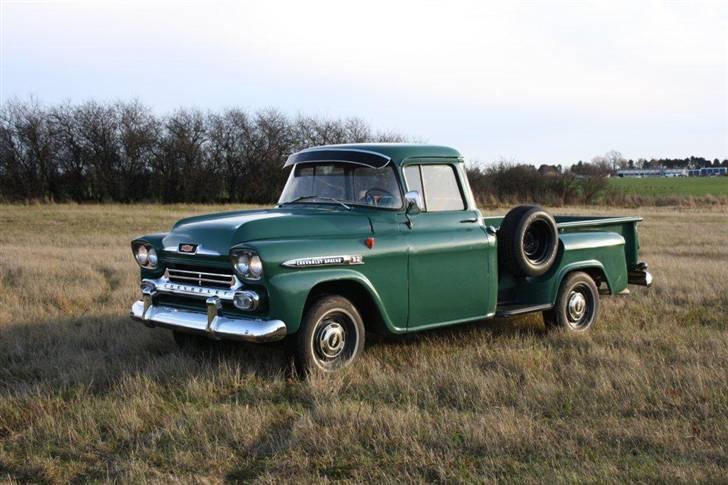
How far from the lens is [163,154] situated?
147 feet

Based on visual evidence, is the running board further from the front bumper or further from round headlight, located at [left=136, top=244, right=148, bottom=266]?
round headlight, located at [left=136, top=244, right=148, bottom=266]

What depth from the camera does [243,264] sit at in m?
5.95

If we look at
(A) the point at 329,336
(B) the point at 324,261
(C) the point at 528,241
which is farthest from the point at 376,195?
(C) the point at 528,241

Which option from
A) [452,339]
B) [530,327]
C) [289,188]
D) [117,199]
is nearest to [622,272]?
[530,327]

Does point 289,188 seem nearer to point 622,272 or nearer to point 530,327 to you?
point 530,327

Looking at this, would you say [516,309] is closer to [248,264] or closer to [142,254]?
[248,264]

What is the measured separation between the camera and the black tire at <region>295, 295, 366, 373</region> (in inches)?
242

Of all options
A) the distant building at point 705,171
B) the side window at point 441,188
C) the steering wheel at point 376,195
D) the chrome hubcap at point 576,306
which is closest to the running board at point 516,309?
the chrome hubcap at point 576,306

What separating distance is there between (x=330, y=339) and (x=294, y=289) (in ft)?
2.15

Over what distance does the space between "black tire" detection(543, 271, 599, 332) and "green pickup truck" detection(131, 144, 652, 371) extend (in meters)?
0.02

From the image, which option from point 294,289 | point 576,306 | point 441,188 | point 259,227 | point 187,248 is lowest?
point 576,306

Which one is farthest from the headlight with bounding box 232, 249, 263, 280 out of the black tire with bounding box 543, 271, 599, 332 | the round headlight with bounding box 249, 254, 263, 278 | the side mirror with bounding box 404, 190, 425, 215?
the black tire with bounding box 543, 271, 599, 332

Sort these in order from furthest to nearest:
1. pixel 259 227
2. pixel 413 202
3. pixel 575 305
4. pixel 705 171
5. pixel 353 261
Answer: pixel 705 171
pixel 575 305
pixel 413 202
pixel 353 261
pixel 259 227

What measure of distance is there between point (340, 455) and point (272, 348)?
2.75 meters
